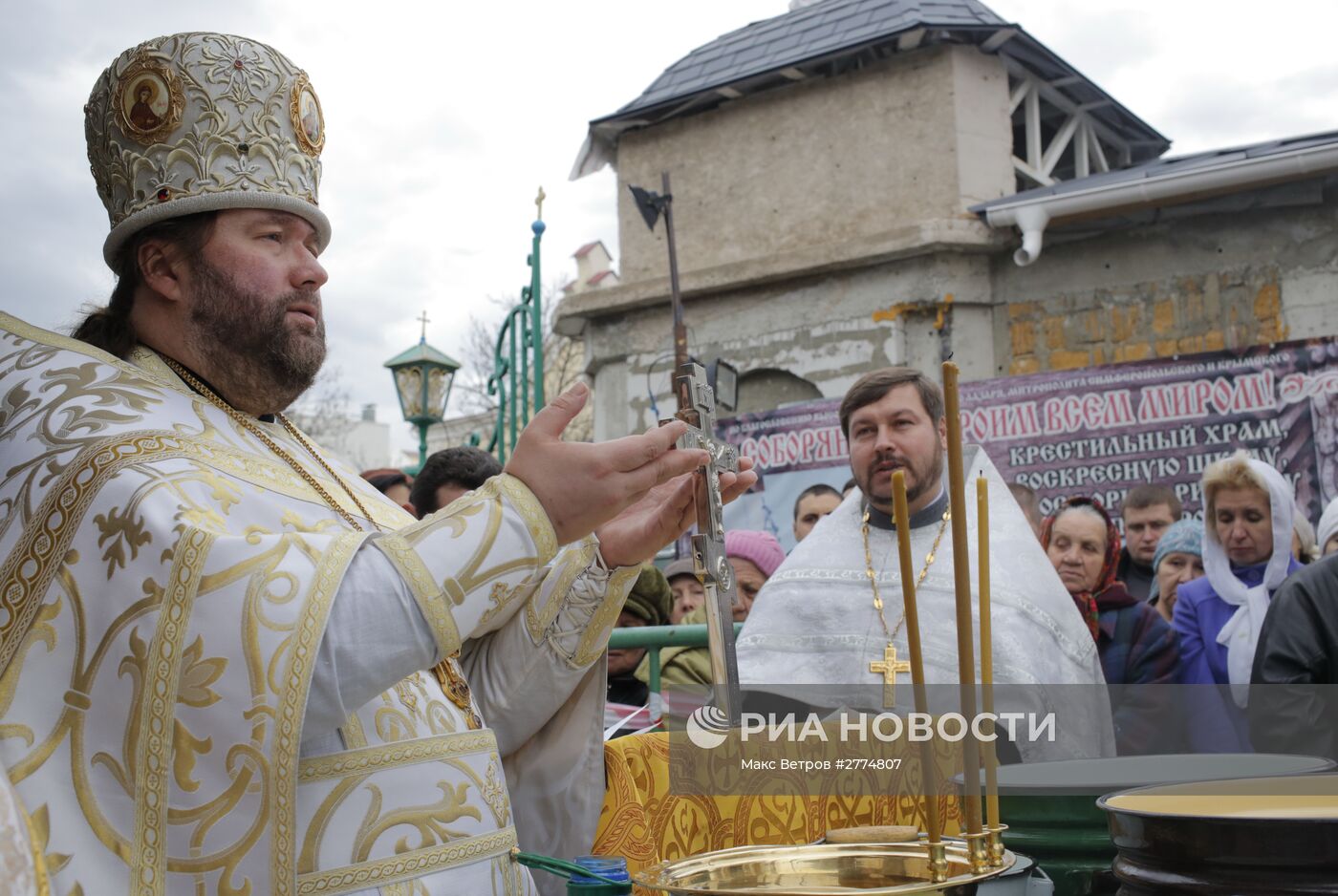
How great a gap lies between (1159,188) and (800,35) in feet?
13.2

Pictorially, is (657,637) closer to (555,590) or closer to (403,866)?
(555,590)

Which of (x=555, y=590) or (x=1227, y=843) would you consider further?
(x=555, y=590)

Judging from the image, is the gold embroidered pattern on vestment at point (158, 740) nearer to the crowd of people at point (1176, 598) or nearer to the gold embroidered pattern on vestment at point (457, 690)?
the gold embroidered pattern on vestment at point (457, 690)

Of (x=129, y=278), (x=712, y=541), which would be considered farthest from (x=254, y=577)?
(x=129, y=278)

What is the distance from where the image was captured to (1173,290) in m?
8.40

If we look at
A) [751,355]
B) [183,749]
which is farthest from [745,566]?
[751,355]

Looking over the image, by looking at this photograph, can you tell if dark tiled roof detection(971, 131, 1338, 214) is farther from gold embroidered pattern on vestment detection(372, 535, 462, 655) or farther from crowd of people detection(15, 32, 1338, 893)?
gold embroidered pattern on vestment detection(372, 535, 462, 655)

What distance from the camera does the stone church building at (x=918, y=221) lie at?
8141mm

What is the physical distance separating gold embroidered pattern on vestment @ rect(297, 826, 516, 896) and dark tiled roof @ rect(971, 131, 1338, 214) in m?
7.40

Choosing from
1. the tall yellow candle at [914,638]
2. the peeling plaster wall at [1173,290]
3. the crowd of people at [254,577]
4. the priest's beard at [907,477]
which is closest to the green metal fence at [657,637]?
the priest's beard at [907,477]

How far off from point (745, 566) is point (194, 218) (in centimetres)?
376

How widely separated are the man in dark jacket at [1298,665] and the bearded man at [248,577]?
8.40ft

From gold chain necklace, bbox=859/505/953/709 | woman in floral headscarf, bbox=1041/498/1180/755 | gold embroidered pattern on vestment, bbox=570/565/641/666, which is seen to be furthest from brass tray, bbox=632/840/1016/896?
woman in floral headscarf, bbox=1041/498/1180/755

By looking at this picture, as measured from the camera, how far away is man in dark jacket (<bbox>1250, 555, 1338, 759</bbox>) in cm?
376
